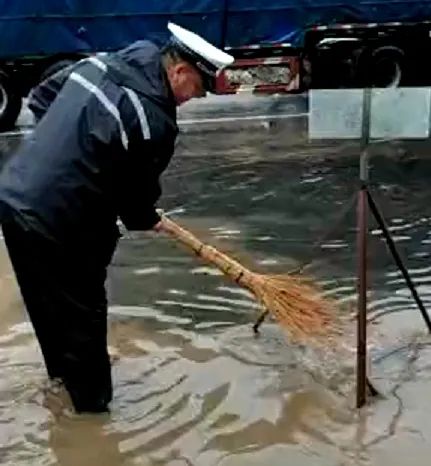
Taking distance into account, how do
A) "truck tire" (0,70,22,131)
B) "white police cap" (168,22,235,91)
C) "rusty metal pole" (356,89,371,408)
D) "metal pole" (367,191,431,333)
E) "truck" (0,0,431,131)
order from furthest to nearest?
"truck" (0,0,431,131)
"truck tire" (0,70,22,131)
"metal pole" (367,191,431,333)
"rusty metal pole" (356,89,371,408)
"white police cap" (168,22,235,91)

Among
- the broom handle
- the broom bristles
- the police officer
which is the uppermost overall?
the police officer

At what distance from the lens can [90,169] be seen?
451 centimetres

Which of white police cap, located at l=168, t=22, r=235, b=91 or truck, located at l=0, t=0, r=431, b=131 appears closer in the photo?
white police cap, located at l=168, t=22, r=235, b=91

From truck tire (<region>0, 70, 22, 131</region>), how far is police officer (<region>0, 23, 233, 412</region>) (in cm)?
1037

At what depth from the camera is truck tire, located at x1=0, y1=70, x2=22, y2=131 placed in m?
14.8

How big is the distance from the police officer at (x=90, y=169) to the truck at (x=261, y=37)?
1056cm

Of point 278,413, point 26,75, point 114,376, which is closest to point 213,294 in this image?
point 114,376

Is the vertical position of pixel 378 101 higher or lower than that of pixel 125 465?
higher

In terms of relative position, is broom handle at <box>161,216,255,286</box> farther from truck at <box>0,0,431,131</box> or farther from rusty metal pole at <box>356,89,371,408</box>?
truck at <box>0,0,431,131</box>

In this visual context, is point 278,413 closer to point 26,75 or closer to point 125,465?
point 125,465

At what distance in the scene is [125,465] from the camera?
A: 4543 mm

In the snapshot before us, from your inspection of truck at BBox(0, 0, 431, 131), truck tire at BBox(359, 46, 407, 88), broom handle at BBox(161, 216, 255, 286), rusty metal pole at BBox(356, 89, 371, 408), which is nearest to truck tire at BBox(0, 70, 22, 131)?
truck at BBox(0, 0, 431, 131)

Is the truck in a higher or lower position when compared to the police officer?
lower

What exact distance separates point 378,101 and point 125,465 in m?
2.02
